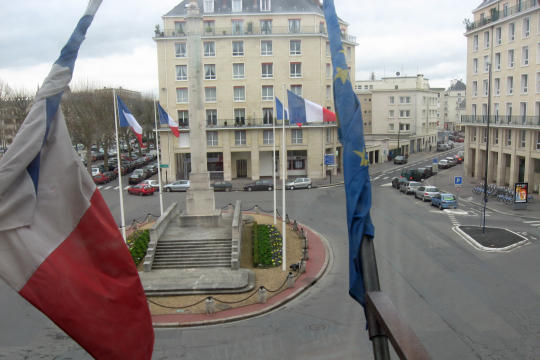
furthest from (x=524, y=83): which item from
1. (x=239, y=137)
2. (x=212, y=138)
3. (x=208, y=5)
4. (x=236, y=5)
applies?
(x=208, y=5)

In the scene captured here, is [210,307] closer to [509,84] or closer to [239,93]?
[239,93]

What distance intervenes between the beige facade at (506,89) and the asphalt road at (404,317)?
20717 millimetres

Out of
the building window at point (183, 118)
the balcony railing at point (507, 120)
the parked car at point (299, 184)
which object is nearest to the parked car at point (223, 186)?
the parked car at point (299, 184)

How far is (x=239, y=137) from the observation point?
178 feet

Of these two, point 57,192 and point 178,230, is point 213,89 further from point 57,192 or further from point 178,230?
point 57,192

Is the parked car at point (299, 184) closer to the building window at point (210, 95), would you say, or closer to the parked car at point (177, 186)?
the parked car at point (177, 186)

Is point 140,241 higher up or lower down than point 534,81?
lower down

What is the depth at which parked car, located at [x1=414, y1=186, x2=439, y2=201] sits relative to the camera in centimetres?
A: 3953

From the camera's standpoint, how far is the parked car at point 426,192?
39.5 m

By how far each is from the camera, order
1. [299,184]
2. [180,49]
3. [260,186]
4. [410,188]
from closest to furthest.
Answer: [410,188], [299,184], [260,186], [180,49]

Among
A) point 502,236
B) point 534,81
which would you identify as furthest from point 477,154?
point 502,236

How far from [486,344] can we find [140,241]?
1779 cm

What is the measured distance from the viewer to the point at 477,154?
53.3 m

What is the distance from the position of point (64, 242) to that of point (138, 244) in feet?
68.5
